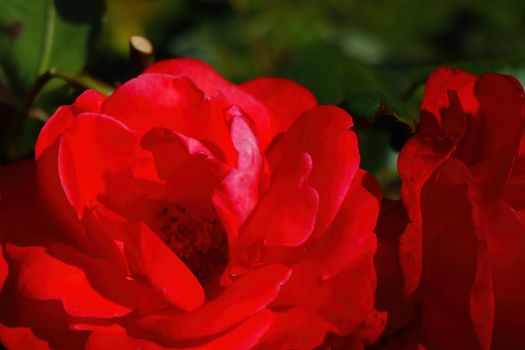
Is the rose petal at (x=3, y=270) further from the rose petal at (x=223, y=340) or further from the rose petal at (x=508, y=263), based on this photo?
the rose petal at (x=508, y=263)

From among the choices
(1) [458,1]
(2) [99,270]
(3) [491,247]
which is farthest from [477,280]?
(1) [458,1]

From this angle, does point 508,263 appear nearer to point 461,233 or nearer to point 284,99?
Result: point 461,233

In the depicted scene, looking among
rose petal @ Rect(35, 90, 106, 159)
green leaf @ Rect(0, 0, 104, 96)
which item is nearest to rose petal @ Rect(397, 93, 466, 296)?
rose petal @ Rect(35, 90, 106, 159)

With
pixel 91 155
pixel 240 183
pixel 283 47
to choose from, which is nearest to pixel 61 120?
pixel 91 155

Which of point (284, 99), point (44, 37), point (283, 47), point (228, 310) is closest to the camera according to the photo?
point (228, 310)

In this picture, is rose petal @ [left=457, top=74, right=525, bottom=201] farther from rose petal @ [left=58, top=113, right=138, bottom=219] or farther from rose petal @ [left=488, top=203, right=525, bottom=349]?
rose petal @ [left=58, top=113, right=138, bottom=219]
